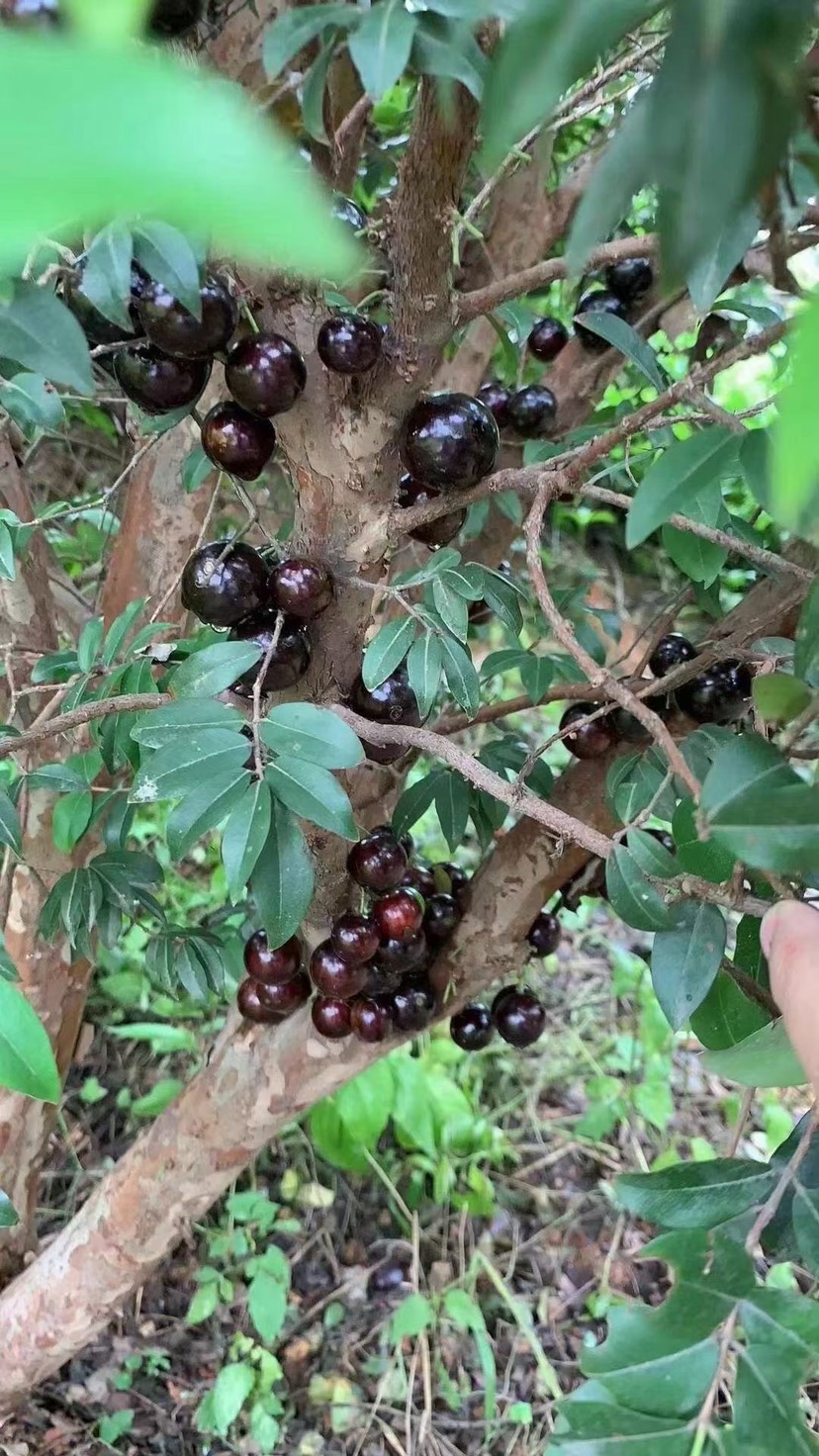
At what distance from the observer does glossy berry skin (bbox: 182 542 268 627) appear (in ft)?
2.35

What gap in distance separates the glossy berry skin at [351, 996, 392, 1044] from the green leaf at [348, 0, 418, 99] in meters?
0.77

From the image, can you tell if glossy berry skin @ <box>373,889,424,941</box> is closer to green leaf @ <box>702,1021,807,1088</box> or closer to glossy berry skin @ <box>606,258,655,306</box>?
green leaf @ <box>702,1021,807,1088</box>

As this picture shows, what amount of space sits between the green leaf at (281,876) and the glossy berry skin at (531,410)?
61cm

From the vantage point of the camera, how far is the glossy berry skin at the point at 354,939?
857 millimetres

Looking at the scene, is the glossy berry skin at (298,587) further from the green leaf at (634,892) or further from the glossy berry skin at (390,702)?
the green leaf at (634,892)

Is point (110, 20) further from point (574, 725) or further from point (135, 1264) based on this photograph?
point (135, 1264)

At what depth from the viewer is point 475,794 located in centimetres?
100

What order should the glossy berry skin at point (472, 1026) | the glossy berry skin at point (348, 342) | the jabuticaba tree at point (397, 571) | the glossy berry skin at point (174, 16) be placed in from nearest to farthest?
the jabuticaba tree at point (397, 571)
the glossy berry skin at point (174, 16)
the glossy berry skin at point (348, 342)
the glossy berry skin at point (472, 1026)

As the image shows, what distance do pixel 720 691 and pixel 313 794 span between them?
44 cm

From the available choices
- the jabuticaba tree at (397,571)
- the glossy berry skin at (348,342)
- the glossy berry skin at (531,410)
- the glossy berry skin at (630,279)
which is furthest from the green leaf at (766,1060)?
the glossy berry skin at (630,279)

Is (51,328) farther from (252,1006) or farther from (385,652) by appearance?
(252,1006)

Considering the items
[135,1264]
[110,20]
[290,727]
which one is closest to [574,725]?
[290,727]

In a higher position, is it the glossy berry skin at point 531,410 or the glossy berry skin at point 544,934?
the glossy berry skin at point 531,410

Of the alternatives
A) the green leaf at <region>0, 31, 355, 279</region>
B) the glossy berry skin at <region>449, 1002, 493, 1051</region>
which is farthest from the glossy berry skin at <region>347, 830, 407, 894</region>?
the green leaf at <region>0, 31, 355, 279</region>
